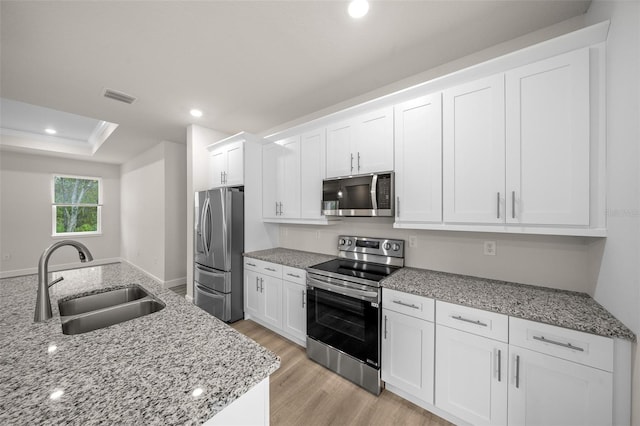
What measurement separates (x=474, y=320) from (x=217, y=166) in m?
3.52

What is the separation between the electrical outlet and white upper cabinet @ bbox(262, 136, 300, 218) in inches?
75.9

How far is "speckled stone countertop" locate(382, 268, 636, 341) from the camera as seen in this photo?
4.02 feet

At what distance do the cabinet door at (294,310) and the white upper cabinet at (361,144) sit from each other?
1.27 m

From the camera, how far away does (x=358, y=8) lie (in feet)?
5.14

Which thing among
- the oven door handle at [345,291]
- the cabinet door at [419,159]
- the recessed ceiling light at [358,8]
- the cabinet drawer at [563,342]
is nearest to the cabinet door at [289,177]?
the oven door handle at [345,291]

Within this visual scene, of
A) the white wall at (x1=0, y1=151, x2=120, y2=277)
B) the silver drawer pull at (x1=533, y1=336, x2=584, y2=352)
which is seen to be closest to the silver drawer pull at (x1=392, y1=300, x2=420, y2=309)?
the silver drawer pull at (x1=533, y1=336, x2=584, y2=352)

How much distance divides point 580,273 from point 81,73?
4.50 m

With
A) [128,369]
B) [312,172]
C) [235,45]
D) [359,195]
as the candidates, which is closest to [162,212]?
[312,172]

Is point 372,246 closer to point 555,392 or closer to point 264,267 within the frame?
point 264,267

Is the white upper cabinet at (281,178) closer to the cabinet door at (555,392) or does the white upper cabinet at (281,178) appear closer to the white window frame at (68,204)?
the cabinet door at (555,392)

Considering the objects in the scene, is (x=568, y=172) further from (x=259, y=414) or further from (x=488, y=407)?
(x=259, y=414)

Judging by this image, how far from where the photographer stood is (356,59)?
210 cm

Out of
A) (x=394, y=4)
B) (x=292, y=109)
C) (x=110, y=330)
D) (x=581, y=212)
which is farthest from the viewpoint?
(x=292, y=109)

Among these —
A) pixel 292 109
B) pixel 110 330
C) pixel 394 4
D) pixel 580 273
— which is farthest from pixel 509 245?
pixel 292 109
